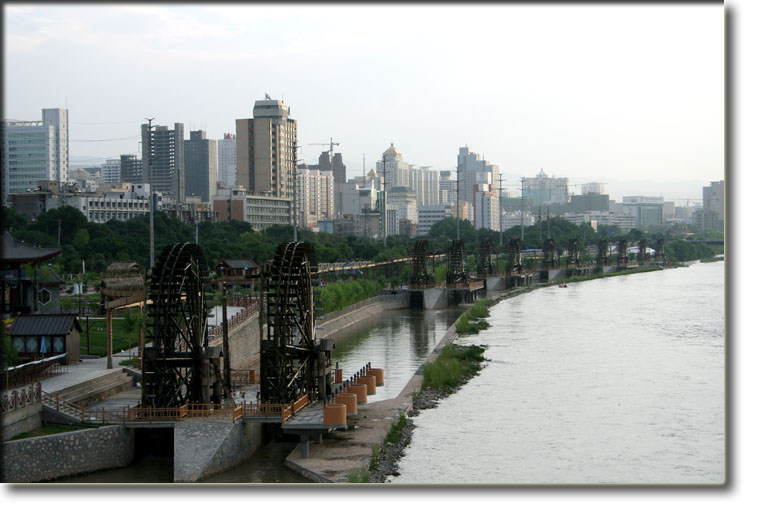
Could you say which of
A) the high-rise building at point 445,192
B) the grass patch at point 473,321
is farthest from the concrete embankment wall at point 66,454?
the high-rise building at point 445,192

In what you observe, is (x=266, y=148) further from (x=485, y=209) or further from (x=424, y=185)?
(x=424, y=185)

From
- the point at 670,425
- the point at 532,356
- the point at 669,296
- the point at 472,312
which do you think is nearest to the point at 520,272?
the point at 669,296

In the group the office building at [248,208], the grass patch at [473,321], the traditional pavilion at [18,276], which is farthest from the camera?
the office building at [248,208]

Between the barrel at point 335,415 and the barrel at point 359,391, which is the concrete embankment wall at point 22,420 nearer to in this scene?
the barrel at point 335,415

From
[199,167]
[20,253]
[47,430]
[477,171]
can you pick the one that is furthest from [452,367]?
[477,171]

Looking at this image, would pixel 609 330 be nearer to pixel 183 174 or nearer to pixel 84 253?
pixel 84 253

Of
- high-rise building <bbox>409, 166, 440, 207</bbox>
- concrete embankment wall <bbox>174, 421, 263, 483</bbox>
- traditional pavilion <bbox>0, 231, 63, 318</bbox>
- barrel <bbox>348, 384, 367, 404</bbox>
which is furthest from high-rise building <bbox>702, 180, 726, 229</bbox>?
high-rise building <bbox>409, 166, 440, 207</bbox>
